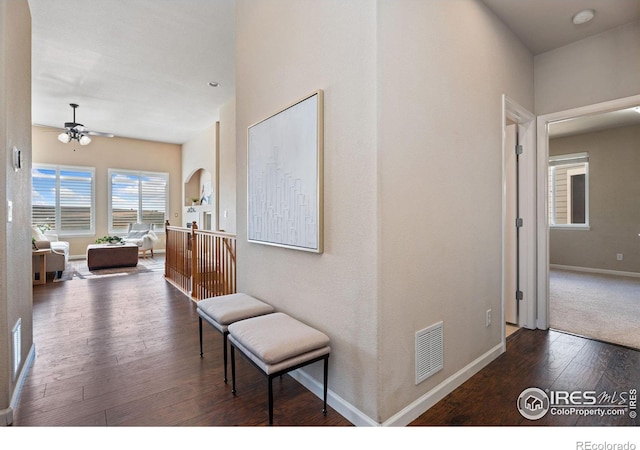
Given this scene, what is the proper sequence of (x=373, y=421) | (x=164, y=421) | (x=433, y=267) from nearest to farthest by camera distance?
(x=373, y=421) → (x=164, y=421) → (x=433, y=267)

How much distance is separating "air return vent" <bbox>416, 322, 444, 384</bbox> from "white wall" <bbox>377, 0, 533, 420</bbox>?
0.04 metres

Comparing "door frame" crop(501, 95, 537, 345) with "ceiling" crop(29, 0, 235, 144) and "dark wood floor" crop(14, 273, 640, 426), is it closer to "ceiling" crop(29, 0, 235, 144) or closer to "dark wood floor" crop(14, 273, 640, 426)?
"dark wood floor" crop(14, 273, 640, 426)

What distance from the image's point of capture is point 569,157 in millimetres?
6617

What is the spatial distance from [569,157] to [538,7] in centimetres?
536

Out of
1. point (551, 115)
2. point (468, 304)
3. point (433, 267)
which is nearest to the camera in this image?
point (433, 267)

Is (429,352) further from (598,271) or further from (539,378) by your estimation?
(598,271)

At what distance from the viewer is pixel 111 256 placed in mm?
6887

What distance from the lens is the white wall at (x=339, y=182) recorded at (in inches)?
65.6

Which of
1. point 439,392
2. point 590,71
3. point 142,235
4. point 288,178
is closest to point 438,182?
point 288,178

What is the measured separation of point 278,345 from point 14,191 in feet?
6.37

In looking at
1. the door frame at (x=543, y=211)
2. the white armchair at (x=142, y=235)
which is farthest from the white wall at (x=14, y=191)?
the white armchair at (x=142, y=235)

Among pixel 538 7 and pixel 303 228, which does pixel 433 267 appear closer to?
pixel 303 228

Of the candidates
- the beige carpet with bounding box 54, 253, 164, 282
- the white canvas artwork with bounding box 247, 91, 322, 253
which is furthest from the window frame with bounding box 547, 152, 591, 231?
the beige carpet with bounding box 54, 253, 164, 282
